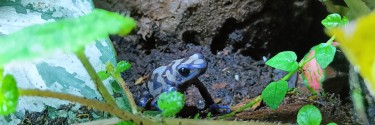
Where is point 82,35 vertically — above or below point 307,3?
above

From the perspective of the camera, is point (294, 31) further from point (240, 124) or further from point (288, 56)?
point (240, 124)

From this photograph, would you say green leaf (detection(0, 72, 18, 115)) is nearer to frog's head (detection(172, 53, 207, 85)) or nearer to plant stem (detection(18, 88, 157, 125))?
plant stem (detection(18, 88, 157, 125))

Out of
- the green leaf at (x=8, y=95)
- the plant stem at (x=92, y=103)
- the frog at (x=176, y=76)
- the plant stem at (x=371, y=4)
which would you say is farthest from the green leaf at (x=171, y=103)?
the plant stem at (x=371, y=4)

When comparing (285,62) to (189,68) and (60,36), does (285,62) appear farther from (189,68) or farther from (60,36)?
(60,36)

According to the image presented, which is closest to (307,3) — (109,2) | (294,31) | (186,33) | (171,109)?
(294,31)

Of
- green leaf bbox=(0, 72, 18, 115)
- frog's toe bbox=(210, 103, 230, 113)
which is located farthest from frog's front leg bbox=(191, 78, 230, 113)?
green leaf bbox=(0, 72, 18, 115)

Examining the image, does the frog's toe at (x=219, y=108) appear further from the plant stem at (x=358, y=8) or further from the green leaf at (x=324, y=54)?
the plant stem at (x=358, y=8)
